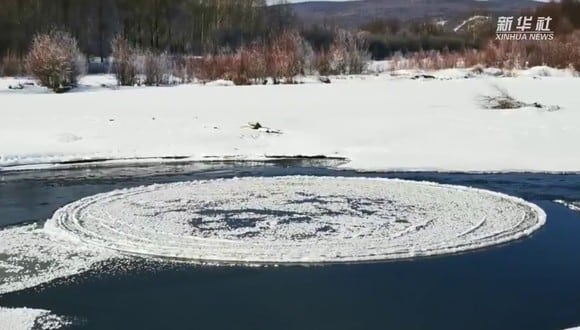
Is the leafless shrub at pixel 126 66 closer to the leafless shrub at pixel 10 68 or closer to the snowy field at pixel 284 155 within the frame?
the snowy field at pixel 284 155

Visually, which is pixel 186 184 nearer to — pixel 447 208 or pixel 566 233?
pixel 447 208

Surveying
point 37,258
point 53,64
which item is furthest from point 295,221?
point 53,64

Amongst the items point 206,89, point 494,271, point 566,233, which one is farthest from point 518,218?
point 206,89

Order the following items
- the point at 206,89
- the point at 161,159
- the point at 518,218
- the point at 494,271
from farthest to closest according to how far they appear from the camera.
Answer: the point at 206,89
the point at 161,159
the point at 518,218
the point at 494,271

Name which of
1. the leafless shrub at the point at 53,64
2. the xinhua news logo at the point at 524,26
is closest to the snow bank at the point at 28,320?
the leafless shrub at the point at 53,64

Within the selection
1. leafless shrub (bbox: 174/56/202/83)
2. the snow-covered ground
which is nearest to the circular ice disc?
the snow-covered ground

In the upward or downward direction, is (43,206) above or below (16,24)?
below

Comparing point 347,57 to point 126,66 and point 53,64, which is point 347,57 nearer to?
point 126,66
